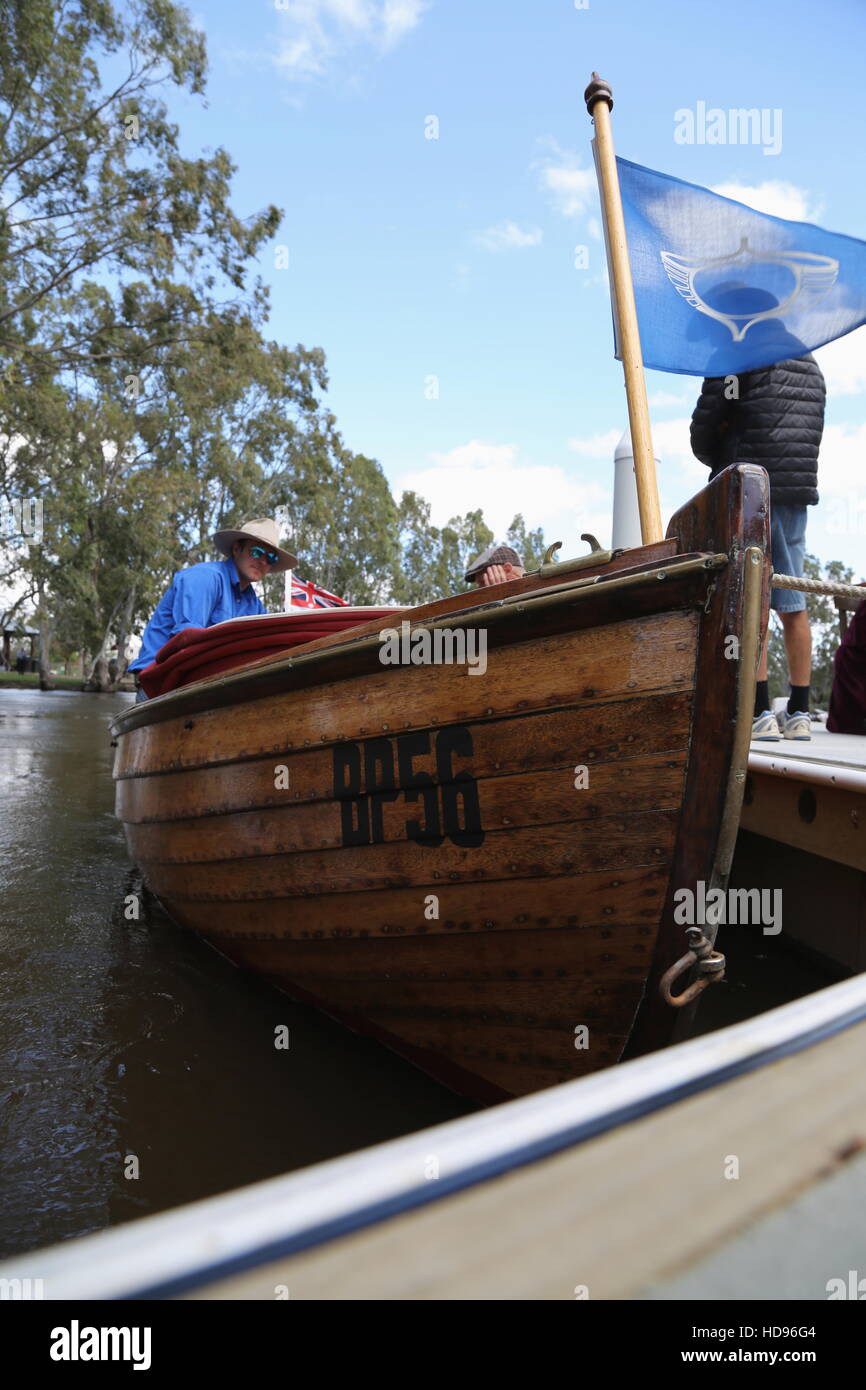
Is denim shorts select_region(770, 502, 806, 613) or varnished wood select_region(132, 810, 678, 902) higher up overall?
denim shorts select_region(770, 502, 806, 613)

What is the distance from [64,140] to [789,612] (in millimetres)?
15251

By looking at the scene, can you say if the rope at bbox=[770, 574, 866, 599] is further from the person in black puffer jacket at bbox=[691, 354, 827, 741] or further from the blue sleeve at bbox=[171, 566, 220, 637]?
the blue sleeve at bbox=[171, 566, 220, 637]

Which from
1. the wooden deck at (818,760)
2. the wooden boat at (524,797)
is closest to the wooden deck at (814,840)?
the wooden deck at (818,760)

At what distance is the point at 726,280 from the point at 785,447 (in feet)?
2.80

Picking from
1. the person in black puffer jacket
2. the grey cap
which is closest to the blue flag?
the person in black puffer jacket

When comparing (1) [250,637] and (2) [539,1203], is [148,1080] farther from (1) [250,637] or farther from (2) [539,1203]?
(2) [539,1203]

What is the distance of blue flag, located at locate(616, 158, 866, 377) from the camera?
3539 mm

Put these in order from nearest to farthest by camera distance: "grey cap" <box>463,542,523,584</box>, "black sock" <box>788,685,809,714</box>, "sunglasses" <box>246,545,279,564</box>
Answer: "grey cap" <box>463,542,523,584</box> → "black sock" <box>788,685,809,714</box> → "sunglasses" <box>246,545,279,564</box>

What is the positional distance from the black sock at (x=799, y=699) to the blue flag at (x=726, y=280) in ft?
4.86

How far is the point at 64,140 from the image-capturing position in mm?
13094

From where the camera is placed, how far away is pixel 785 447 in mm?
3518

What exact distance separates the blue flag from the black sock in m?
1.48
